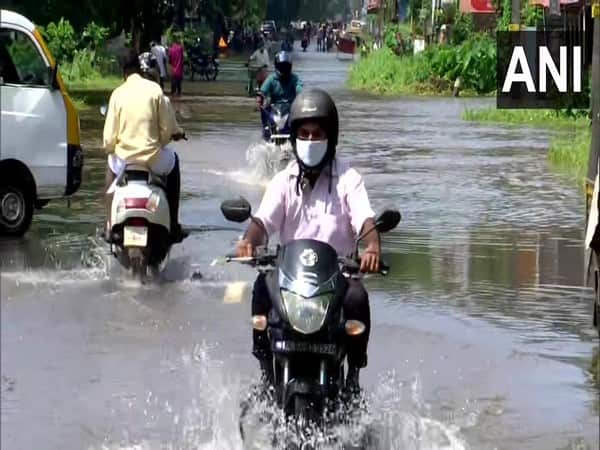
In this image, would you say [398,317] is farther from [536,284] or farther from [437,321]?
[536,284]

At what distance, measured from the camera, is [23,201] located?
13.4 m

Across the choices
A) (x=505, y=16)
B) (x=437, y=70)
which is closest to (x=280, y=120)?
(x=505, y=16)

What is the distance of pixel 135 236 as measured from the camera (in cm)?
1099

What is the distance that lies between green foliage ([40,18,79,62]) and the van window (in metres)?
23.8

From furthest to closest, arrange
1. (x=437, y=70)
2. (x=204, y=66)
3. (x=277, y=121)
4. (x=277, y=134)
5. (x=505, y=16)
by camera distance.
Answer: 1. (x=204, y=66)
2. (x=437, y=70)
3. (x=505, y=16)
4. (x=277, y=134)
5. (x=277, y=121)

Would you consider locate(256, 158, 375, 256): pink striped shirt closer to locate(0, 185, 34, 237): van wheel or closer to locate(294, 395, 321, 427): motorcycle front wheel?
locate(294, 395, 321, 427): motorcycle front wheel

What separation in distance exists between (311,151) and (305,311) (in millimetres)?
844

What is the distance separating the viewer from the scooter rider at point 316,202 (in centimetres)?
638

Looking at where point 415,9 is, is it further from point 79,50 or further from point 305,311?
point 305,311

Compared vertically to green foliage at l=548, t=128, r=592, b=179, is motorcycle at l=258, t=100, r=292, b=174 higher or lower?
higher

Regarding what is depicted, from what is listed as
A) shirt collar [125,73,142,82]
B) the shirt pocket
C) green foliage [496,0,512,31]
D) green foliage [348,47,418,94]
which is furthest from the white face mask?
green foliage [348,47,418,94]

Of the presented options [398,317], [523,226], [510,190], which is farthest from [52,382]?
[510,190]

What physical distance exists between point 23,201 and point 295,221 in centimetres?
718

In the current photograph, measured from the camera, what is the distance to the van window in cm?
1320
